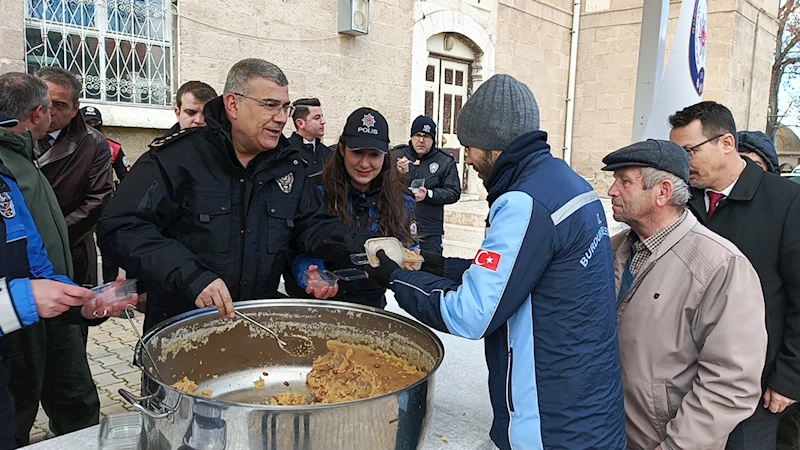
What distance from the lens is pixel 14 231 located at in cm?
193

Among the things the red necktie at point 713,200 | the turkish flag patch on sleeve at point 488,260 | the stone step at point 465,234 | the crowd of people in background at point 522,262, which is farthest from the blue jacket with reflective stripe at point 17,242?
the stone step at point 465,234

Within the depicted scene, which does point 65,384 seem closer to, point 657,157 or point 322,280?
point 322,280

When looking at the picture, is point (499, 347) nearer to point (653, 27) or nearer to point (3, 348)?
point (3, 348)

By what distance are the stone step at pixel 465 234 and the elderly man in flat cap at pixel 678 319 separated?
511cm

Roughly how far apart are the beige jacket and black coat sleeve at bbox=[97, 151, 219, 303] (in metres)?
1.37

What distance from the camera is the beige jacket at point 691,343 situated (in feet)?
5.29

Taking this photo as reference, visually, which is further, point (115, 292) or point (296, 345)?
point (296, 345)

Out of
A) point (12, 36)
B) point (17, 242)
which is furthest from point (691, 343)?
point (12, 36)

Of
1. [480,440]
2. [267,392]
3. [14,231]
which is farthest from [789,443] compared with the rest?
[14,231]

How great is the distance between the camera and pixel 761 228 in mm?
2004

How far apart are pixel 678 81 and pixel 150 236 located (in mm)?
2825

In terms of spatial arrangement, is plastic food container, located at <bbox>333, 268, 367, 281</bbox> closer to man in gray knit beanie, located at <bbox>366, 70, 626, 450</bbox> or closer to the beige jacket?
man in gray knit beanie, located at <bbox>366, 70, 626, 450</bbox>

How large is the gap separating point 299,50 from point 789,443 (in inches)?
239

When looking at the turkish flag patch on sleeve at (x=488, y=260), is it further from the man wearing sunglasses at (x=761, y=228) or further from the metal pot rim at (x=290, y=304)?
the man wearing sunglasses at (x=761, y=228)
